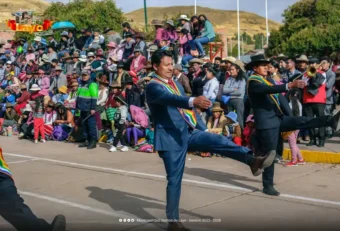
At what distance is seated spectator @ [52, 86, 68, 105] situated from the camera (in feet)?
52.2

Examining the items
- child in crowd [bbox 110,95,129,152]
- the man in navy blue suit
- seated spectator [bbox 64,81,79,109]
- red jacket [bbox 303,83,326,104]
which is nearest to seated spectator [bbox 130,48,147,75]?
seated spectator [bbox 64,81,79,109]

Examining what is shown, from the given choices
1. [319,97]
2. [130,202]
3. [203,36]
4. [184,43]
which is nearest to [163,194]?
[130,202]

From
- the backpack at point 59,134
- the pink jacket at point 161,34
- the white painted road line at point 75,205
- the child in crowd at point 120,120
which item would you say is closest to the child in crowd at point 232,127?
the child in crowd at point 120,120

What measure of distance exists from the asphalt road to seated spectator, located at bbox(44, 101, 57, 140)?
11.3ft

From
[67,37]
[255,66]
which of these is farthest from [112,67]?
[255,66]

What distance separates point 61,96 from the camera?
16219mm

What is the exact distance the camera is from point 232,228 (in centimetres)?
606

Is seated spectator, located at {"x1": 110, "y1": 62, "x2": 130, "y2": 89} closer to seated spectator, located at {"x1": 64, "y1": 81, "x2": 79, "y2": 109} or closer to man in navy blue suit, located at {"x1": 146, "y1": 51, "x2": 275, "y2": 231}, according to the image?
seated spectator, located at {"x1": 64, "y1": 81, "x2": 79, "y2": 109}

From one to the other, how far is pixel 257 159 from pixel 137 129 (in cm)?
705

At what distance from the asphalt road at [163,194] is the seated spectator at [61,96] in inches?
174

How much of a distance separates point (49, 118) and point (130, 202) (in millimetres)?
8323

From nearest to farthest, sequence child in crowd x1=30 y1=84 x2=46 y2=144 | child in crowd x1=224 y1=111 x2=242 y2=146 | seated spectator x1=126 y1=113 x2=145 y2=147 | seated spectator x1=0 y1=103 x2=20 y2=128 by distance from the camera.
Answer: child in crowd x1=224 y1=111 x2=242 y2=146, seated spectator x1=126 y1=113 x2=145 y2=147, child in crowd x1=30 y1=84 x2=46 y2=144, seated spectator x1=0 y1=103 x2=20 y2=128

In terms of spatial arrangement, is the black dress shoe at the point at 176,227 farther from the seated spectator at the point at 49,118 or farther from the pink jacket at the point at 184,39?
the pink jacket at the point at 184,39

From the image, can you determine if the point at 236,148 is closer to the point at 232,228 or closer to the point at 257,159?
the point at 257,159
